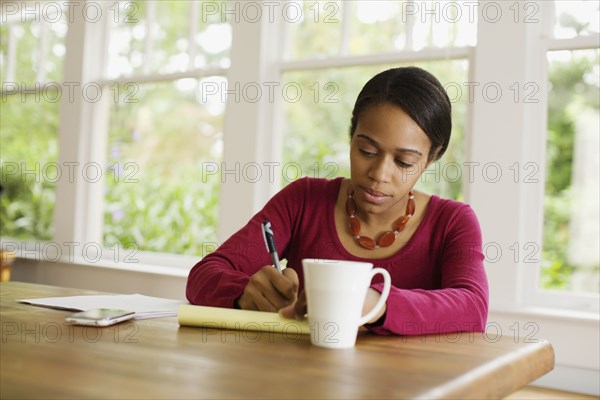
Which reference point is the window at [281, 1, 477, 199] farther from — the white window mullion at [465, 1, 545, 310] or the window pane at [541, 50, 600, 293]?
the window pane at [541, 50, 600, 293]

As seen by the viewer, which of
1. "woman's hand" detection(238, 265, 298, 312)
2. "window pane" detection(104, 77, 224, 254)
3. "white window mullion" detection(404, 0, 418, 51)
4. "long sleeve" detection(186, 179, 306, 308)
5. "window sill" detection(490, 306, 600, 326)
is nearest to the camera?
"woman's hand" detection(238, 265, 298, 312)

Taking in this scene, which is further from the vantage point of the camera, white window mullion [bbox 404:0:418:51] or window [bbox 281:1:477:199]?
white window mullion [bbox 404:0:418:51]

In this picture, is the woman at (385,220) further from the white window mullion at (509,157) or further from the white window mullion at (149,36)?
the white window mullion at (149,36)

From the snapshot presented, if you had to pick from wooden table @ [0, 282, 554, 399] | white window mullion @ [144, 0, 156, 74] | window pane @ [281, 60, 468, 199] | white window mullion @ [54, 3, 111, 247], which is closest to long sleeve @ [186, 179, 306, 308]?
wooden table @ [0, 282, 554, 399]

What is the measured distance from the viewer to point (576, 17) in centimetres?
316

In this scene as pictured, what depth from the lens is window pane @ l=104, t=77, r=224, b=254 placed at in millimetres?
4754

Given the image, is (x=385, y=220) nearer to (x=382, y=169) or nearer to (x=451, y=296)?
(x=382, y=169)

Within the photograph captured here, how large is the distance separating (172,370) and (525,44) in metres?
2.60

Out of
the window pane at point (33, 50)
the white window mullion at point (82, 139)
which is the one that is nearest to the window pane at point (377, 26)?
the white window mullion at point (82, 139)

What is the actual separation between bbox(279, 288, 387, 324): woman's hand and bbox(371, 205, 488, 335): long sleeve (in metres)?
0.01

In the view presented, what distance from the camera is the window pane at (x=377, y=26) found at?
11.1 feet

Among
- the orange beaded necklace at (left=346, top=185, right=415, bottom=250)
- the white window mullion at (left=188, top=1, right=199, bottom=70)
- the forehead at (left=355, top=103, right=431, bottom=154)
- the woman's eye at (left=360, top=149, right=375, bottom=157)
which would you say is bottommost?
the orange beaded necklace at (left=346, top=185, right=415, bottom=250)

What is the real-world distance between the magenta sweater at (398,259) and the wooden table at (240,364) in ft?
0.19

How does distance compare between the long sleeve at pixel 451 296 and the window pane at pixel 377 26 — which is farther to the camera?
the window pane at pixel 377 26
